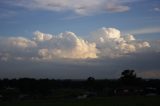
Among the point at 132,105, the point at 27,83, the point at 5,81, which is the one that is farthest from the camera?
the point at 5,81

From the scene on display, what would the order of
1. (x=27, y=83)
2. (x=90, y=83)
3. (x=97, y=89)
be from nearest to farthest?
(x=27, y=83) < (x=97, y=89) < (x=90, y=83)

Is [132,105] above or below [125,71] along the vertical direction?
below

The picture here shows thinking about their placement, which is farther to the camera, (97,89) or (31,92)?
(97,89)

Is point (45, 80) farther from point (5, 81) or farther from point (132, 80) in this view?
point (5, 81)

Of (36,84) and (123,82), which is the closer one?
(36,84)

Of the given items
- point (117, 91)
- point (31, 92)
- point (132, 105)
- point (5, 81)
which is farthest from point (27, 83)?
point (132, 105)

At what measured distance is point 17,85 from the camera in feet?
419

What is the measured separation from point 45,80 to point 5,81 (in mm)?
45117

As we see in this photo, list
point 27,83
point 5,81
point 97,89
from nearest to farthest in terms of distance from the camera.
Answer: point 27,83
point 97,89
point 5,81

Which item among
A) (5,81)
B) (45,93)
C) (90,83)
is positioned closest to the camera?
(45,93)

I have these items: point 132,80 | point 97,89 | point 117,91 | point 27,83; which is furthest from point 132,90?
point 27,83

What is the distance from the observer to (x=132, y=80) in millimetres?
129750

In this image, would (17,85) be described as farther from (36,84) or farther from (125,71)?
Result: (125,71)

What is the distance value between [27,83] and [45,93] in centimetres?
1025
